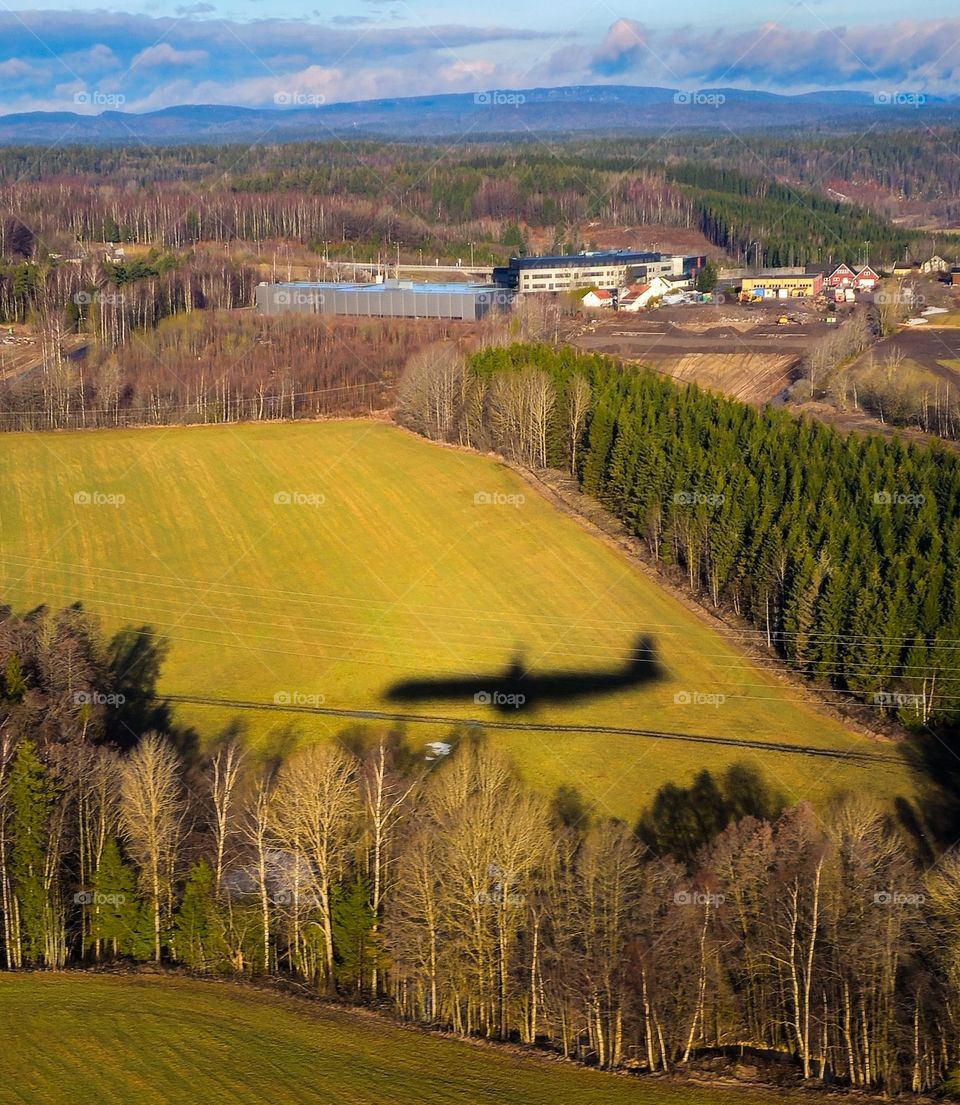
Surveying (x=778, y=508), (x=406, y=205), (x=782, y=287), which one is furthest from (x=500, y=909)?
(x=406, y=205)

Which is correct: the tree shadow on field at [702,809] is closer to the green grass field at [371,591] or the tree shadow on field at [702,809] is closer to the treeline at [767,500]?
the green grass field at [371,591]

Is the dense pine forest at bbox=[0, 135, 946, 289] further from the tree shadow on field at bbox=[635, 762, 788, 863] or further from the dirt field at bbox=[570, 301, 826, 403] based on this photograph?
the tree shadow on field at bbox=[635, 762, 788, 863]

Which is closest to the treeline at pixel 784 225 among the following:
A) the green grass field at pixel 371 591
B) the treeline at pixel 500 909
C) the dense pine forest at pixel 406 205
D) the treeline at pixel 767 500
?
the dense pine forest at pixel 406 205

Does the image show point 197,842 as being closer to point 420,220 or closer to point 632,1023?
point 632,1023

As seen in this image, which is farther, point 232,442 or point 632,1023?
point 232,442

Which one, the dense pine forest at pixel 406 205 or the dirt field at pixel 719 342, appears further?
the dense pine forest at pixel 406 205

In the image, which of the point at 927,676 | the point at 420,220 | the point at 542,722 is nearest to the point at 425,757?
the point at 542,722

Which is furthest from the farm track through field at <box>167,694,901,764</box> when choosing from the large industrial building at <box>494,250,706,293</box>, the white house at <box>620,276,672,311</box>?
the large industrial building at <box>494,250,706,293</box>
